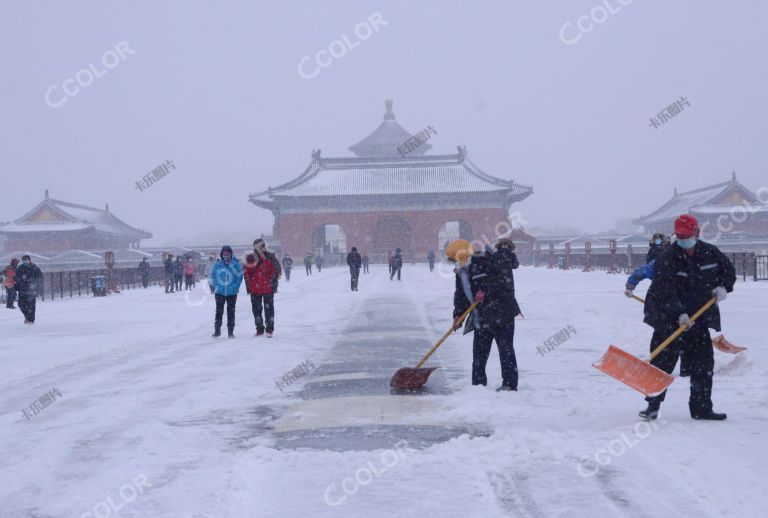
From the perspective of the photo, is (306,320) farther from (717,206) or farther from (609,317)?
(717,206)

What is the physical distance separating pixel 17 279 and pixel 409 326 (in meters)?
7.31

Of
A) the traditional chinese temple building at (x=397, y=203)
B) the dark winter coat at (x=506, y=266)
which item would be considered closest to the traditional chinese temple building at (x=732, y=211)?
the traditional chinese temple building at (x=397, y=203)

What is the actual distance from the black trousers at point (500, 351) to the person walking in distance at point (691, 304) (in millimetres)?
1353

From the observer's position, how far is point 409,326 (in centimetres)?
1261

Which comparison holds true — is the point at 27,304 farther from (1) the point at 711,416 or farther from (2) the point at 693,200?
(2) the point at 693,200

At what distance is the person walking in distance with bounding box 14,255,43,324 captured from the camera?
47.7 ft

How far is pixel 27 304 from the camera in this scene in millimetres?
14984

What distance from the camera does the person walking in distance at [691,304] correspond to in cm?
531

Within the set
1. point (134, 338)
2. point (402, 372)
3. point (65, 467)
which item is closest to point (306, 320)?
point (134, 338)

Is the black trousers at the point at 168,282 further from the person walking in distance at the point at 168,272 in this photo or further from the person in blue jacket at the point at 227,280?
the person in blue jacket at the point at 227,280

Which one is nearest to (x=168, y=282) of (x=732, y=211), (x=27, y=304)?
(x=27, y=304)

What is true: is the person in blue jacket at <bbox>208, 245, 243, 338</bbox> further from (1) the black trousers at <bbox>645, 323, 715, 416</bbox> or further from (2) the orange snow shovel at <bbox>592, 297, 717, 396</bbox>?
(1) the black trousers at <bbox>645, 323, 715, 416</bbox>

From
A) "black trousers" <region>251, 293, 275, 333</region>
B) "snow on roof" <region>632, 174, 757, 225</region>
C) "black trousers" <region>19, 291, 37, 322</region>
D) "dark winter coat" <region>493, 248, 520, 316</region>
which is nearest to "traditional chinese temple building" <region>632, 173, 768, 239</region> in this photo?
"snow on roof" <region>632, 174, 757, 225</region>

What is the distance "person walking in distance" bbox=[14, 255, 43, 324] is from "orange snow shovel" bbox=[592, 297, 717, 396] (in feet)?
39.6
